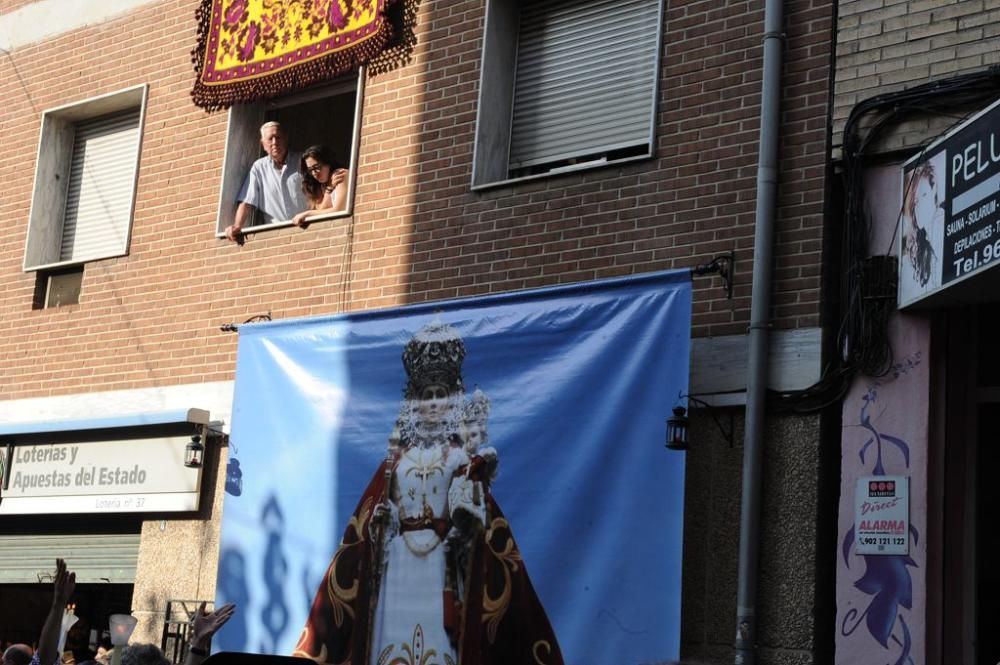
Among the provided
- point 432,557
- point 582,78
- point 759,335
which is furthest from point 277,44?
point 759,335

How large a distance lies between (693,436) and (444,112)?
3.48 meters

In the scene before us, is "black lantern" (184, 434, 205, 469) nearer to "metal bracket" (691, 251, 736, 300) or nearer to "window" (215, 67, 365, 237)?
"window" (215, 67, 365, 237)

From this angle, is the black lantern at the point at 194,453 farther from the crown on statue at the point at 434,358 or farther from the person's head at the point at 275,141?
the person's head at the point at 275,141

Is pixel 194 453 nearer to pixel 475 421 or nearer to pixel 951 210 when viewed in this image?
pixel 475 421

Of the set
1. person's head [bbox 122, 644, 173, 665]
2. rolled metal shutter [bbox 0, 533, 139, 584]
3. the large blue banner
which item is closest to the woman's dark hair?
the large blue banner

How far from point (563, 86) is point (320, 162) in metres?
2.29

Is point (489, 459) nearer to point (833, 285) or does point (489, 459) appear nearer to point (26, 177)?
point (833, 285)

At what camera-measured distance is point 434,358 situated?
34.2 feet

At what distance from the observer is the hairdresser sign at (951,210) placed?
788 centimetres

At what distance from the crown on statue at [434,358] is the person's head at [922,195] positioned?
10.5 ft

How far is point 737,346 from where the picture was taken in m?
9.23

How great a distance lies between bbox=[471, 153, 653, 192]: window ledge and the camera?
10.1m

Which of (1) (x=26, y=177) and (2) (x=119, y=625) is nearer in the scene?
(2) (x=119, y=625)

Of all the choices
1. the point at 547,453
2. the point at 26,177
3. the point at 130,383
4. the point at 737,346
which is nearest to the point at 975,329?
the point at 737,346
